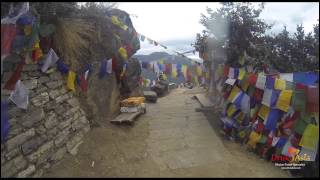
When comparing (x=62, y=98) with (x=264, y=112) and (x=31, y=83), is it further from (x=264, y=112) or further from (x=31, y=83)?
(x=264, y=112)

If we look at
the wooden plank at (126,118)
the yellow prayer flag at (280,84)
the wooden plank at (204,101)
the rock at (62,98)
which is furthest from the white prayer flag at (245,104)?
the rock at (62,98)

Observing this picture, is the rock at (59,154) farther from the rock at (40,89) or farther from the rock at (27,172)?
the rock at (40,89)

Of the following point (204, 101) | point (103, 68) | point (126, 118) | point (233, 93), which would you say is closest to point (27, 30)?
point (103, 68)

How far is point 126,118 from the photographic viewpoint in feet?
38.5

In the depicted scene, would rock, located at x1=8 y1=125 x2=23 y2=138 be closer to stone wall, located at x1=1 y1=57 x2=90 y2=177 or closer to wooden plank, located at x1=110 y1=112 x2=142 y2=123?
stone wall, located at x1=1 y1=57 x2=90 y2=177

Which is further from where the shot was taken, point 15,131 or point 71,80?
point 71,80

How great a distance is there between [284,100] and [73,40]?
5347mm

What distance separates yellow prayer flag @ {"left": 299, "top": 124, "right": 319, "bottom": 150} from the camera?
7883 mm

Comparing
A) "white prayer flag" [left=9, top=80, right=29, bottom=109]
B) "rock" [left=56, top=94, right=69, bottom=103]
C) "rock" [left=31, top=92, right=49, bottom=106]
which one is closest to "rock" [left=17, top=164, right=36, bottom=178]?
"white prayer flag" [left=9, top=80, right=29, bottom=109]

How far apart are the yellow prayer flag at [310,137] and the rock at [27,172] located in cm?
566

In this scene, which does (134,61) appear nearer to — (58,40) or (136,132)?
(136,132)

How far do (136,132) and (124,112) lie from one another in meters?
1.99

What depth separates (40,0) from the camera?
337 inches

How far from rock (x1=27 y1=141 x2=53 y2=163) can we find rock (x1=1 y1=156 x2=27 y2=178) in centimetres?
21
